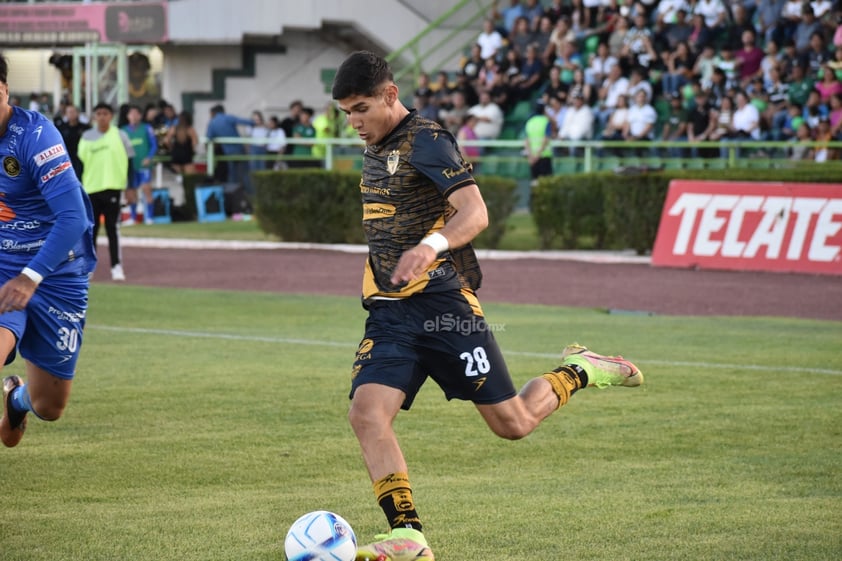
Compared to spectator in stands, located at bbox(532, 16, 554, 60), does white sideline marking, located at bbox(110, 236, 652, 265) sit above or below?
below

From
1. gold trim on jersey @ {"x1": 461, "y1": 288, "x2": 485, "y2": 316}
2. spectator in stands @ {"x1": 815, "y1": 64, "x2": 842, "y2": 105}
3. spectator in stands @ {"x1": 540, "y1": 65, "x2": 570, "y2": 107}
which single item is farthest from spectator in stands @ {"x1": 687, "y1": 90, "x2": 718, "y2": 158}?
gold trim on jersey @ {"x1": 461, "y1": 288, "x2": 485, "y2": 316}

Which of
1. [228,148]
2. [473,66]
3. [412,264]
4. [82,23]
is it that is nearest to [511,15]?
[473,66]

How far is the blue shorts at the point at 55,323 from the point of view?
6879mm

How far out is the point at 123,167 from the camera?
1791 centimetres

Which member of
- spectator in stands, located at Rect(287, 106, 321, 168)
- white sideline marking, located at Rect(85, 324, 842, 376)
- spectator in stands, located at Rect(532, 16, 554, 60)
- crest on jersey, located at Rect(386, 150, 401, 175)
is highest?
crest on jersey, located at Rect(386, 150, 401, 175)

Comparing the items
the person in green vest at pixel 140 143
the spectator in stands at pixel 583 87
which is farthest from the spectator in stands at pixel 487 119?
the person in green vest at pixel 140 143

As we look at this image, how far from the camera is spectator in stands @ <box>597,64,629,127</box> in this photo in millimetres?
26078

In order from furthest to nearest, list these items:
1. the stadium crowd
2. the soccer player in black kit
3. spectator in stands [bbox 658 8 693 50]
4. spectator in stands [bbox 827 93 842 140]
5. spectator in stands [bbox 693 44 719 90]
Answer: spectator in stands [bbox 658 8 693 50], spectator in stands [bbox 693 44 719 90], the stadium crowd, spectator in stands [bbox 827 93 842 140], the soccer player in black kit

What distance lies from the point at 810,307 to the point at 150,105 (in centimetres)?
2178

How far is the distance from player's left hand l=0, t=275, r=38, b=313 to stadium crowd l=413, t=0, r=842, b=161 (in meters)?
17.1

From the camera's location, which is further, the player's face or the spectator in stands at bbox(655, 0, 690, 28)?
the spectator in stands at bbox(655, 0, 690, 28)

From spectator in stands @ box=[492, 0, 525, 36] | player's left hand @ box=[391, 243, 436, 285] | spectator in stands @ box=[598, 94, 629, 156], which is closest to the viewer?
player's left hand @ box=[391, 243, 436, 285]

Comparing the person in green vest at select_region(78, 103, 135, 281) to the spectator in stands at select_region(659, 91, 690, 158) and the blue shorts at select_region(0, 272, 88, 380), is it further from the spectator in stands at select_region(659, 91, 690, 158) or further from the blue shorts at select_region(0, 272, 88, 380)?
the blue shorts at select_region(0, 272, 88, 380)

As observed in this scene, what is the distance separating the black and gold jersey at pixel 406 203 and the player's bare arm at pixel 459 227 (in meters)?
0.14
